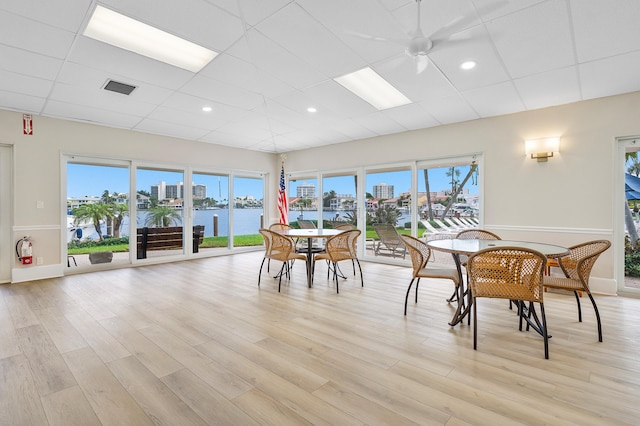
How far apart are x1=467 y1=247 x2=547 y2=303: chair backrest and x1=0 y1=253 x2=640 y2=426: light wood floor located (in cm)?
46

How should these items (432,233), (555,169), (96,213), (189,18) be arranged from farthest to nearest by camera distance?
(432,233), (96,213), (555,169), (189,18)

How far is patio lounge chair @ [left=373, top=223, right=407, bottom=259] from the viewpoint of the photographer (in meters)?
5.97

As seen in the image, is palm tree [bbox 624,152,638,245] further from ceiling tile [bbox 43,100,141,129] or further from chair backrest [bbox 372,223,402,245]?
ceiling tile [bbox 43,100,141,129]

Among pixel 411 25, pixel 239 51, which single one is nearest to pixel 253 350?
pixel 239 51

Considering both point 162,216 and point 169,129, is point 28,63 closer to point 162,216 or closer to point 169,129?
point 169,129

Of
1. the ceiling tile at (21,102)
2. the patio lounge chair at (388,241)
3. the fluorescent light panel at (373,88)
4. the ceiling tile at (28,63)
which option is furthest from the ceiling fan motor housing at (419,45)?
the ceiling tile at (21,102)

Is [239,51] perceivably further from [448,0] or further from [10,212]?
[10,212]

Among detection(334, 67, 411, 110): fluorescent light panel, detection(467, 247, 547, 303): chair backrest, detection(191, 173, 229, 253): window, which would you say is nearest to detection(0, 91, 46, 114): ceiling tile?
detection(191, 173, 229, 253): window

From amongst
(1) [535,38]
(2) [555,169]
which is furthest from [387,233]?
(1) [535,38]

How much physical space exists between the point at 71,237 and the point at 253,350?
4.90 meters

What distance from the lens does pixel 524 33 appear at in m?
2.62

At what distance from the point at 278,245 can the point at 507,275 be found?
116 inches

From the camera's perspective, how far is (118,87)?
3807mm

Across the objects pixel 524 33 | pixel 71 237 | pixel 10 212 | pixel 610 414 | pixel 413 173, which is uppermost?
pixel 524 33
